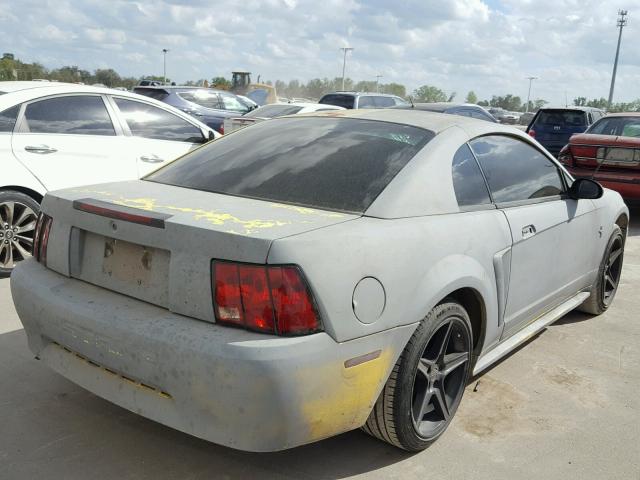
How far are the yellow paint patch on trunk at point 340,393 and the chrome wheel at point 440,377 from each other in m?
0.35

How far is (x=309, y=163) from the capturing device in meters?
3.07

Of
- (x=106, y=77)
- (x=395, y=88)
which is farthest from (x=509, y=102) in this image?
(x=106, y=77)

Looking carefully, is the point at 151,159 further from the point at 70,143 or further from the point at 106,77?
the point at 106,77

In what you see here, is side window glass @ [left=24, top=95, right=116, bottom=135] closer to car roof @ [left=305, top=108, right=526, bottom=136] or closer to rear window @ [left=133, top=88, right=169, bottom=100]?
car roof @ [left=305, top=108, right=526, bottom=136]

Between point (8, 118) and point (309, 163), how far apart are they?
11.2 feet

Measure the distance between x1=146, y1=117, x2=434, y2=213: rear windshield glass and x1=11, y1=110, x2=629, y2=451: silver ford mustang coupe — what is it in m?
0.01

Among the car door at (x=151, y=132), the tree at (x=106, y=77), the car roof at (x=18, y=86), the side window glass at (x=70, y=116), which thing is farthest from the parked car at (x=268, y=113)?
the tree at (x=106, y=77)

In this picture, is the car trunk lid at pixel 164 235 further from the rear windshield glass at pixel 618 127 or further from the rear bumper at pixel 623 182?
the rear windshield glass at pixel 618 127

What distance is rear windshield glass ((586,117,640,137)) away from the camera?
30.5 ft

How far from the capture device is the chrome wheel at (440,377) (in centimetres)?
285

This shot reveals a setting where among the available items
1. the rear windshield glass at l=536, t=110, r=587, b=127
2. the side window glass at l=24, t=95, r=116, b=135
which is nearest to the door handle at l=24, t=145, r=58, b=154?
the side window glass at l=24, t=95, r=116, b=135

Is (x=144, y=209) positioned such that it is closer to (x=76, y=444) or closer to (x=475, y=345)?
(x=76, y=444)

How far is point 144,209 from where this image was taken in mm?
2592

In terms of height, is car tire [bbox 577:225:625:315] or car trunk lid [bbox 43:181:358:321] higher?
car trunk lid [bbox 43:181:358:321]
